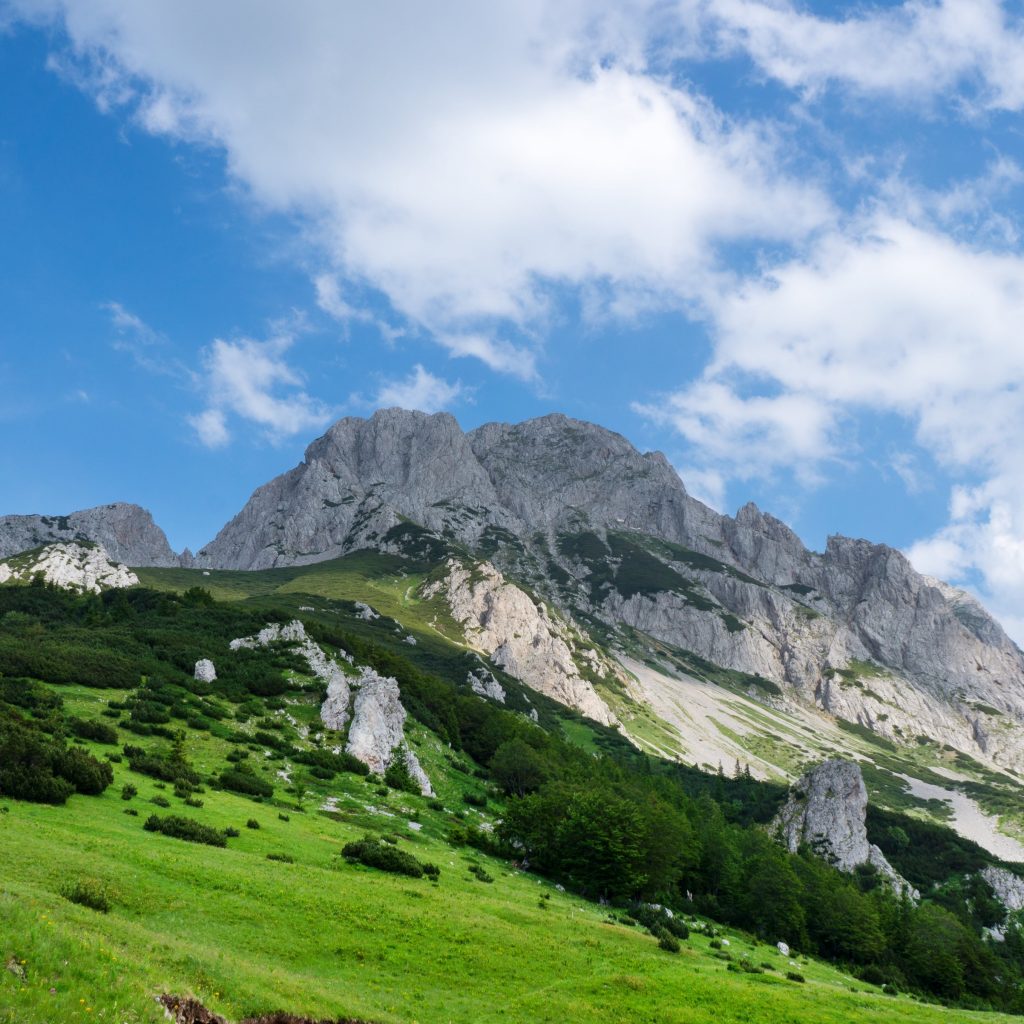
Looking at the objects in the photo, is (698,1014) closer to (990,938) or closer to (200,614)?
(990,938)

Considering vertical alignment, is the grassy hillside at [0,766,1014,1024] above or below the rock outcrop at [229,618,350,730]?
below

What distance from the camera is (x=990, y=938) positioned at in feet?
296

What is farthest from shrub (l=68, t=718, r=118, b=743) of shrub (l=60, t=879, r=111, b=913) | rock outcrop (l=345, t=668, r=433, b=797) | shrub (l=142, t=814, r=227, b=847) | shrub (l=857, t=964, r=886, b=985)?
shrub (l=857, t=964, r=886, b=985)

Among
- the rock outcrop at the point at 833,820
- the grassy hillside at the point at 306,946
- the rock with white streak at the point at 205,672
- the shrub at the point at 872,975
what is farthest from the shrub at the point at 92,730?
the rock outcrop at the point at 833,820

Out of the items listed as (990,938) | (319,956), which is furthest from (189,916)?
(990,938)

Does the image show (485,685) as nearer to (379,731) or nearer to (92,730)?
(379,731)

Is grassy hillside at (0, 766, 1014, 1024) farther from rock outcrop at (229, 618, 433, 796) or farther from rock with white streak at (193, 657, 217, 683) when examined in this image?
rock with white streak at (193, 657, 217, 683)

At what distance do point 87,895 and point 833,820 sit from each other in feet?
388

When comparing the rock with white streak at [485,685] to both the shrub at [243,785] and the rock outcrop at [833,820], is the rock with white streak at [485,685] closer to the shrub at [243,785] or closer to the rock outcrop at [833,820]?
the rock outcrop at [833,820]

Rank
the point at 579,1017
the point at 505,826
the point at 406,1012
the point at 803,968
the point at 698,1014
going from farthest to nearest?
the point at 505,826
the point at 803,968
the point at 698,1014
the point at 579,1017
the point at 406,1012

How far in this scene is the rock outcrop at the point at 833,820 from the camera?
105188 millimetres

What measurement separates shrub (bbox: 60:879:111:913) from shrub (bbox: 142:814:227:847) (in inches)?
514

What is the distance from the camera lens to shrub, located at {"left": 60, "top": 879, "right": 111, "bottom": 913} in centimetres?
2131

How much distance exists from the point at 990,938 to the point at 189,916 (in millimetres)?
107942
